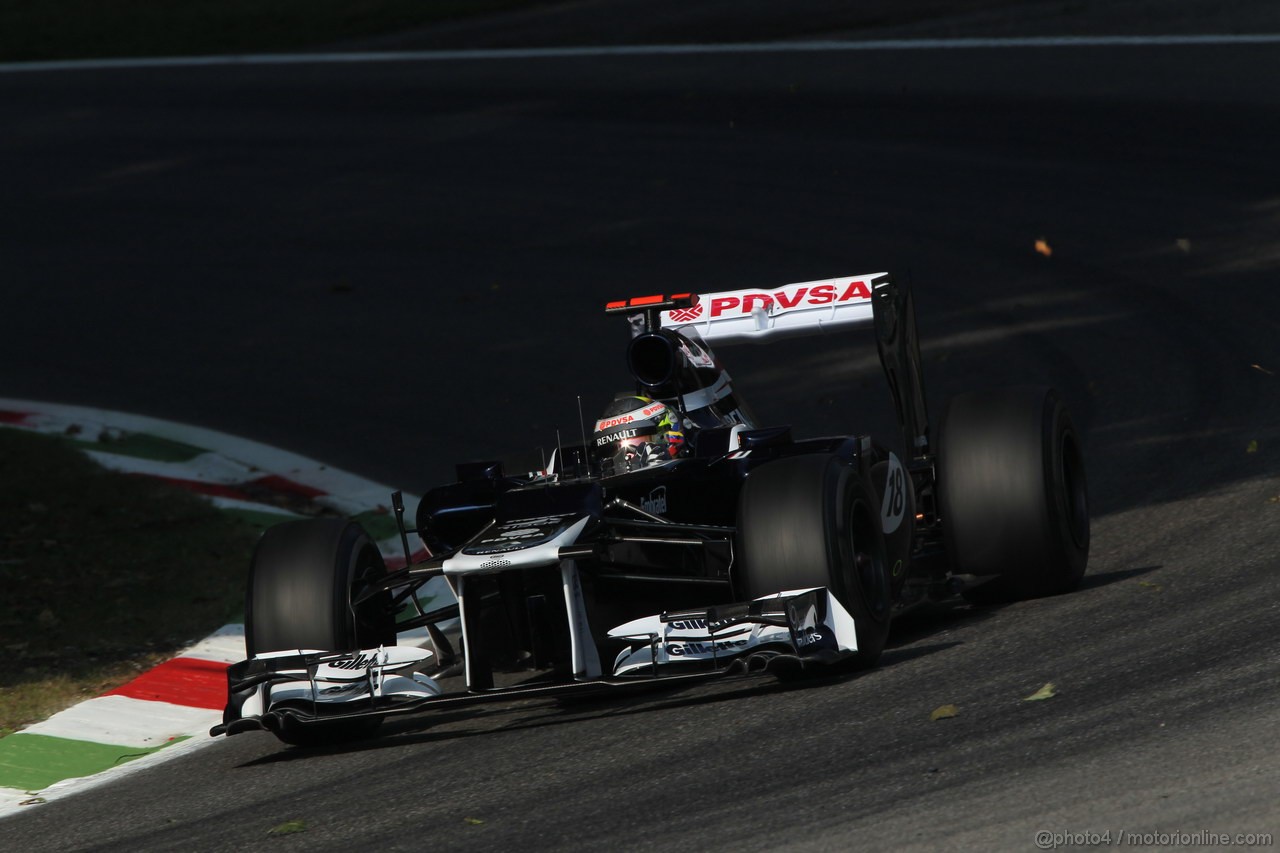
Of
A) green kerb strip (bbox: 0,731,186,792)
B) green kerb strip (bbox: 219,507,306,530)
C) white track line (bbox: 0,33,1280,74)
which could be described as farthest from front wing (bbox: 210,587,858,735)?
white track line (bbox: 0,33,1280,74)

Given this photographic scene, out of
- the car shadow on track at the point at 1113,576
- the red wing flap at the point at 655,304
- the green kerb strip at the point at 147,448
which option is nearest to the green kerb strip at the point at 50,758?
the red wing flap at the point at 655,304

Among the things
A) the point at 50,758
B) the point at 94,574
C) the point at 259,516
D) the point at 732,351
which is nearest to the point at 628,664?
the point at 50,758

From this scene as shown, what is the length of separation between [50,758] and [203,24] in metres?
23.1

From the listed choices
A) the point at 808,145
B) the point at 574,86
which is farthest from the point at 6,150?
the point at 808,145

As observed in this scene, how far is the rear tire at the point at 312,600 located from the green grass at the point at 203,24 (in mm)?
20443

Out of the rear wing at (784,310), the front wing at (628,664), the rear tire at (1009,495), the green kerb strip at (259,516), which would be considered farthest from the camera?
the green kerb strip at (259,516)

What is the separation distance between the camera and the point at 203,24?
2897 centimetres

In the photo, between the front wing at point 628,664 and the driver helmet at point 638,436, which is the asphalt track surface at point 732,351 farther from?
the driver helmet at point 638,436

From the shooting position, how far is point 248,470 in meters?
12.0

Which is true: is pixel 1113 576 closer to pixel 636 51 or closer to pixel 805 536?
pixel 805 536

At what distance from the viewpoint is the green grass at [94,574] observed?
8.77 m

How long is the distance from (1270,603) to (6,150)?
18505 mm

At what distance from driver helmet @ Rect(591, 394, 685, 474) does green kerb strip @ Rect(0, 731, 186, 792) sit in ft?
7.08

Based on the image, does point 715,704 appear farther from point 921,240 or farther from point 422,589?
point 921,240
